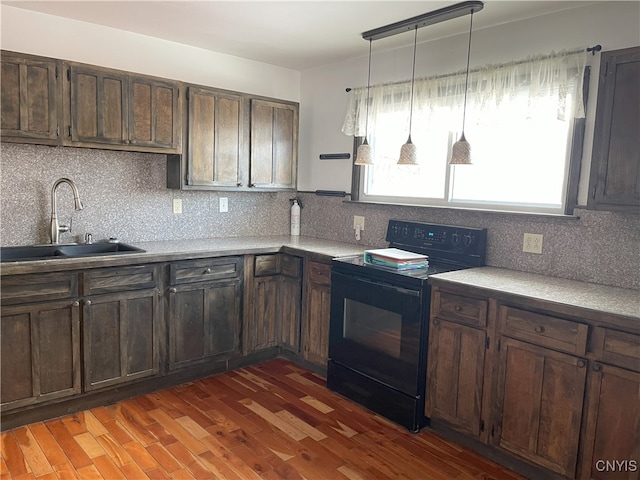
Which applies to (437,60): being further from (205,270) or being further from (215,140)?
(205,270)

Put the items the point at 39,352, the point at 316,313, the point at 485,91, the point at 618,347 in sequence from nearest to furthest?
the point at 618,347 → the point at 39,352 → the point at 485,91 → the point at 316,313

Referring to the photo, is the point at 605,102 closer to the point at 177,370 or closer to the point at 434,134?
the point at 434,134

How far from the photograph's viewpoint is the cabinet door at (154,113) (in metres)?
2.97

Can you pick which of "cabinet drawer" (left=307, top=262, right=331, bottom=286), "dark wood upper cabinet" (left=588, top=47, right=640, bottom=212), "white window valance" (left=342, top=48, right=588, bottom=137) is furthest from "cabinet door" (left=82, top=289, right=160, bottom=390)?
"dark wood upper cabinet" (left=588, top=47, right=640, bottom=212)

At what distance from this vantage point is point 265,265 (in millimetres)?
3393

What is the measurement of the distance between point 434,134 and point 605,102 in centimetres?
117

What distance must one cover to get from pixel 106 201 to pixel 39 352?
3.59ft

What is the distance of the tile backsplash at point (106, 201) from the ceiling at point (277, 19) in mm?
841

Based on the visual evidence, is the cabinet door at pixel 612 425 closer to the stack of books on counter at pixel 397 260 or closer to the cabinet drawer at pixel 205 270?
the stack of books on counter at pixel 397 260

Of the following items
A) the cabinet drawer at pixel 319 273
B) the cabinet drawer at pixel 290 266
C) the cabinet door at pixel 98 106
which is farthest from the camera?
the cabinet drawer at pixel 290 266

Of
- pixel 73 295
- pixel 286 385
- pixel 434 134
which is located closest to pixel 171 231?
pixel 73 295

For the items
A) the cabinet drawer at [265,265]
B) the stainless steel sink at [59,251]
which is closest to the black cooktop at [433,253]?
the cabinet drawer at [265,265]

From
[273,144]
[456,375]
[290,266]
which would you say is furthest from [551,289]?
[273,144]

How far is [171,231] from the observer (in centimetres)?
350
